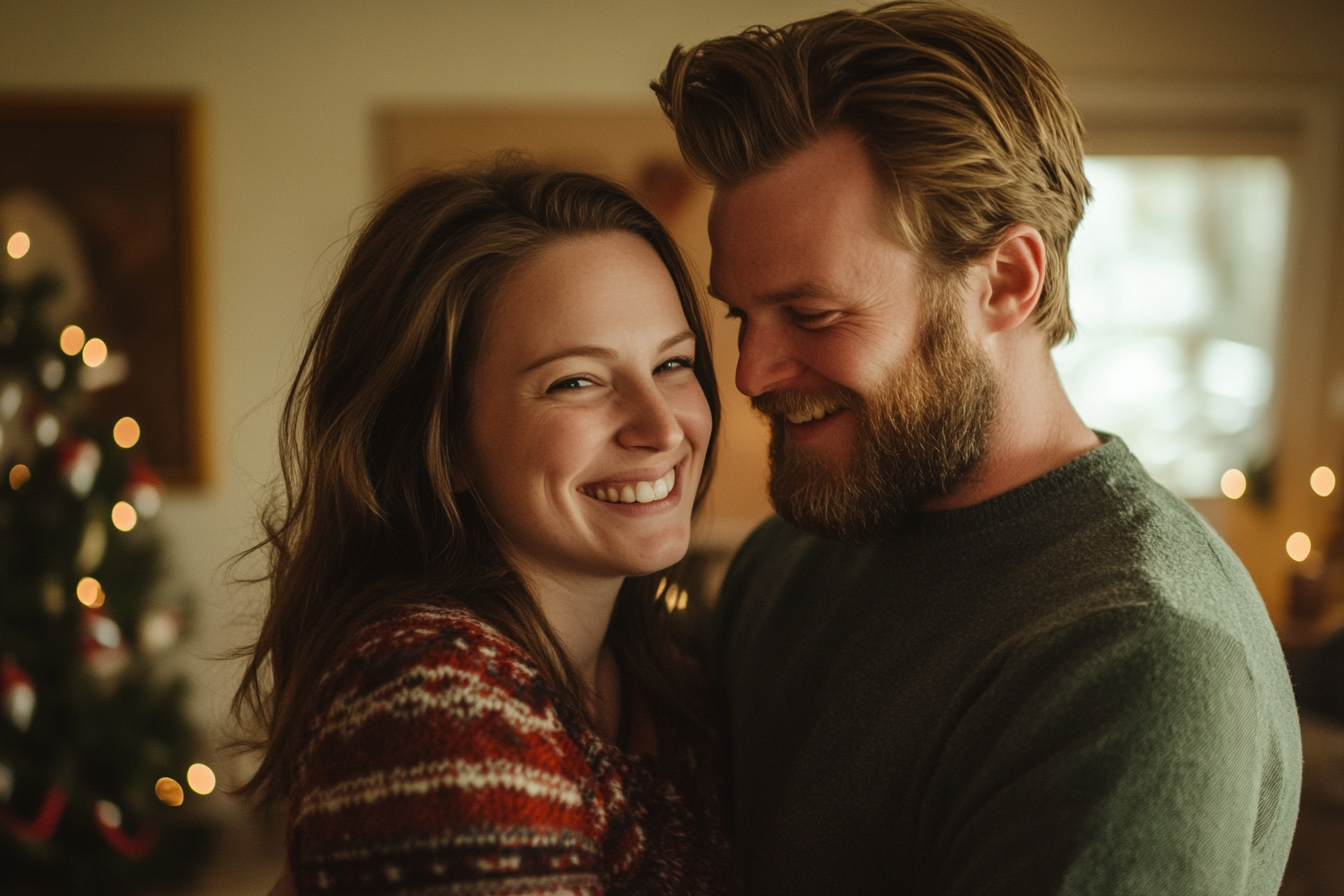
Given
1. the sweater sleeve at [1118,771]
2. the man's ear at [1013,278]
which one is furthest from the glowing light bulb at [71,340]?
the sweater sleeve at [1118,771]

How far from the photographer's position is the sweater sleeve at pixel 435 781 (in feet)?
2.72

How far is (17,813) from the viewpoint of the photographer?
118 inches

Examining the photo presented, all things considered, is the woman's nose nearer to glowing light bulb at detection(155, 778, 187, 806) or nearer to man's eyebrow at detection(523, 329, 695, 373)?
man's eyebrow at detection(523, 329, 695, 373)

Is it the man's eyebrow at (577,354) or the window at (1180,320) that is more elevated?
the man's eyebrow at (577,354)

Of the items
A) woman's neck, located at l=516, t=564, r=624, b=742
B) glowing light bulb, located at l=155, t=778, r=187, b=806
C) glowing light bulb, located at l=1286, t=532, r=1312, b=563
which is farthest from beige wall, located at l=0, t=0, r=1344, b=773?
woman's neck, located at l=516, t=564, r=624, b=742

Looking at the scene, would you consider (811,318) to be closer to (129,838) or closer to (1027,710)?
(1027,710)

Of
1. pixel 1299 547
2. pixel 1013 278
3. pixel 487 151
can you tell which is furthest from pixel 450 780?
pixel 1299 547

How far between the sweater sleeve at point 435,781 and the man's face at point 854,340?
0.49 meters

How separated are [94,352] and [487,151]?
152 centimetres

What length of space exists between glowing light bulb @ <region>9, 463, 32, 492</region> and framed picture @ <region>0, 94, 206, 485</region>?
2.15 feet

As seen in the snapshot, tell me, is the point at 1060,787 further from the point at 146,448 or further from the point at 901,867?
the point at 146,448

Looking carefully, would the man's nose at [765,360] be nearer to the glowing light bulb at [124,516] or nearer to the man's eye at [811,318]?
the man's eye at [811,318]

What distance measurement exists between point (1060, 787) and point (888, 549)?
47 cm

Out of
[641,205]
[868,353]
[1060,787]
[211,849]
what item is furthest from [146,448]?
[1060,787]
